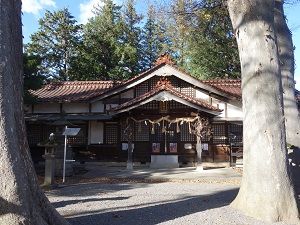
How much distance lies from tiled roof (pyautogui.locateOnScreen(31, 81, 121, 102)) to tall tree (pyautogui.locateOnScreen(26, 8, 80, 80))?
12773 mm

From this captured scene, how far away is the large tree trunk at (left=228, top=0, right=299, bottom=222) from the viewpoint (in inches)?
281

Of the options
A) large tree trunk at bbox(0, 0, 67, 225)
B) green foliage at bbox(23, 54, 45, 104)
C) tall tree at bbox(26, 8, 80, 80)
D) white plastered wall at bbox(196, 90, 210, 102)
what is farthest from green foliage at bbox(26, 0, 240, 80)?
large tree trunk at bbox(0, 0, 67, 225)

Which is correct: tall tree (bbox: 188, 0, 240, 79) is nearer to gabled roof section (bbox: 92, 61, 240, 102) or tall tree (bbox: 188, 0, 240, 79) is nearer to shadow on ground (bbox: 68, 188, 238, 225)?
gabled roof section (bbox: 92, 61, 240, 102)

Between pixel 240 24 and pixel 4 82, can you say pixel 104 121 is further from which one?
pixel 4 82

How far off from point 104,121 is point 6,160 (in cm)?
1707

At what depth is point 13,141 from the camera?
4852 mm

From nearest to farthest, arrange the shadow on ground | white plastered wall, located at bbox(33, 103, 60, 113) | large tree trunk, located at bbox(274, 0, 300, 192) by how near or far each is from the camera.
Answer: the shadow on ground
large tree trunk, located at bbox(274, 0, 300, 192)
white plastered wall, located at bbox(33, 103, 60, 113)

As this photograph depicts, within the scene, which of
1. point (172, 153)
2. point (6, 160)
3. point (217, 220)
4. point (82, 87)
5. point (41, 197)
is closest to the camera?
point (6, 160)

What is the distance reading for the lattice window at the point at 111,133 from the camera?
860 inches

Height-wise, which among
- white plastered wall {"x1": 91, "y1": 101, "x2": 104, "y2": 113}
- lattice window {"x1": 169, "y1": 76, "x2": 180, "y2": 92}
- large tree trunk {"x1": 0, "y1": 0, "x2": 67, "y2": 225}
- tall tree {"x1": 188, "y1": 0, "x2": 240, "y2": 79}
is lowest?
large tree trunk {"x1": 0, "y1": 0, "x2": 67, "y2": 225}

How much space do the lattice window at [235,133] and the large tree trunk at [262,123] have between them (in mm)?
13558

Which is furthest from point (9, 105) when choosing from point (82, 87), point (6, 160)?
point (82, 87)

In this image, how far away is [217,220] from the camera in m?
6.94

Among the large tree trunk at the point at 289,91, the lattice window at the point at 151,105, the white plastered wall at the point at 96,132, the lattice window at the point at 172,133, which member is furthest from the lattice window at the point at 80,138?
the large tree trunk at the point at 289,91
